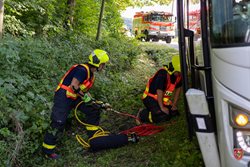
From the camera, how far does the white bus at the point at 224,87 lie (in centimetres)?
264

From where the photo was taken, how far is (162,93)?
5984 mm

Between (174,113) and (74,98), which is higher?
(74,98)

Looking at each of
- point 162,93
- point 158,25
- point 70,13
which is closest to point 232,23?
point 162,93

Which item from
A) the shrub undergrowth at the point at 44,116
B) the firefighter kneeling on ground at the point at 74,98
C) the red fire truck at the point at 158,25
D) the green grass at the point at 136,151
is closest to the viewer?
the green grass at the point at 136,151

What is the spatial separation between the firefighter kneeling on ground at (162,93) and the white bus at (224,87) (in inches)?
103

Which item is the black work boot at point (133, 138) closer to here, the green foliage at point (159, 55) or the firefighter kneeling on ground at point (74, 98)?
the firefighter kneeling on ground at point (74, 98)

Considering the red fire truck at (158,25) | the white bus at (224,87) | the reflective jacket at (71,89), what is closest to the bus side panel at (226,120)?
the white bus at (224,87)

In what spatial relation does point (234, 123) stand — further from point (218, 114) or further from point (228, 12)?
point (228, 12)

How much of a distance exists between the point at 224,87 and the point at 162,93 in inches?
127

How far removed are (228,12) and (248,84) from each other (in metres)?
0.60

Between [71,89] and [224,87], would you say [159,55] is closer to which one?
[71,89]

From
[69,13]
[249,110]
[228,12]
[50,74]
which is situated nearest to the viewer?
[249,110]

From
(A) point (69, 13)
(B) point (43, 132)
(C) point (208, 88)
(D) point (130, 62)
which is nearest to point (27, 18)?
(A) point (69, 13)

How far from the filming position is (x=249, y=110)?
2.59m
